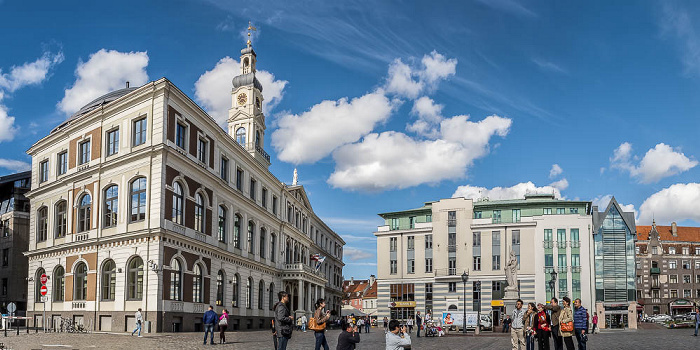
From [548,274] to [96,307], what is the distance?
54.5m

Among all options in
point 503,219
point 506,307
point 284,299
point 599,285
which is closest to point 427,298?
point 503,219

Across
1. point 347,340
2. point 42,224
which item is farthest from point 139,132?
point 347,340

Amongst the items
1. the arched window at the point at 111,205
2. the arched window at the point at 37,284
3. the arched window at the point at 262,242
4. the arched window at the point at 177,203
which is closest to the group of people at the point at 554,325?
the arched window at the point at 177,203

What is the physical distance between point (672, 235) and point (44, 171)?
105 meters

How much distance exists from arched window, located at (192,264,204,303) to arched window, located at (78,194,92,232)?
7376mm

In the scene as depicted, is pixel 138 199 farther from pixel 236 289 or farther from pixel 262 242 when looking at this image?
pixel 262 242

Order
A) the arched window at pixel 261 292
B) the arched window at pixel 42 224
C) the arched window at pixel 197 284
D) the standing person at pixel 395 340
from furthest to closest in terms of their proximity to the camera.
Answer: the arched window at pixel 261 292 < the arched window at pixel 42 224 < the arched window at pixel 197 284 < the standing person at pixel 395 340

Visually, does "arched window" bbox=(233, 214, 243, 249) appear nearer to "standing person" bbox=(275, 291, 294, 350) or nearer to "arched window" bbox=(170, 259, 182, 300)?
"arched window" bbox=(170, 259, 182, 300)

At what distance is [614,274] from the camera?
77.0 m

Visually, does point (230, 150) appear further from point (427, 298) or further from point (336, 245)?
point (336, 245)

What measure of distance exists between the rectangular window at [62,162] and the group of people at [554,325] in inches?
1391

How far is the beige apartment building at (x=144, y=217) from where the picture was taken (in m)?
37.1

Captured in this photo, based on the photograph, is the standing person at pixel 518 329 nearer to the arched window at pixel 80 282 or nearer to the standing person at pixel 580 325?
the standing person at pixel 580 325

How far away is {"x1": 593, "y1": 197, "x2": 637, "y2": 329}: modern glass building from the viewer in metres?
76.5
